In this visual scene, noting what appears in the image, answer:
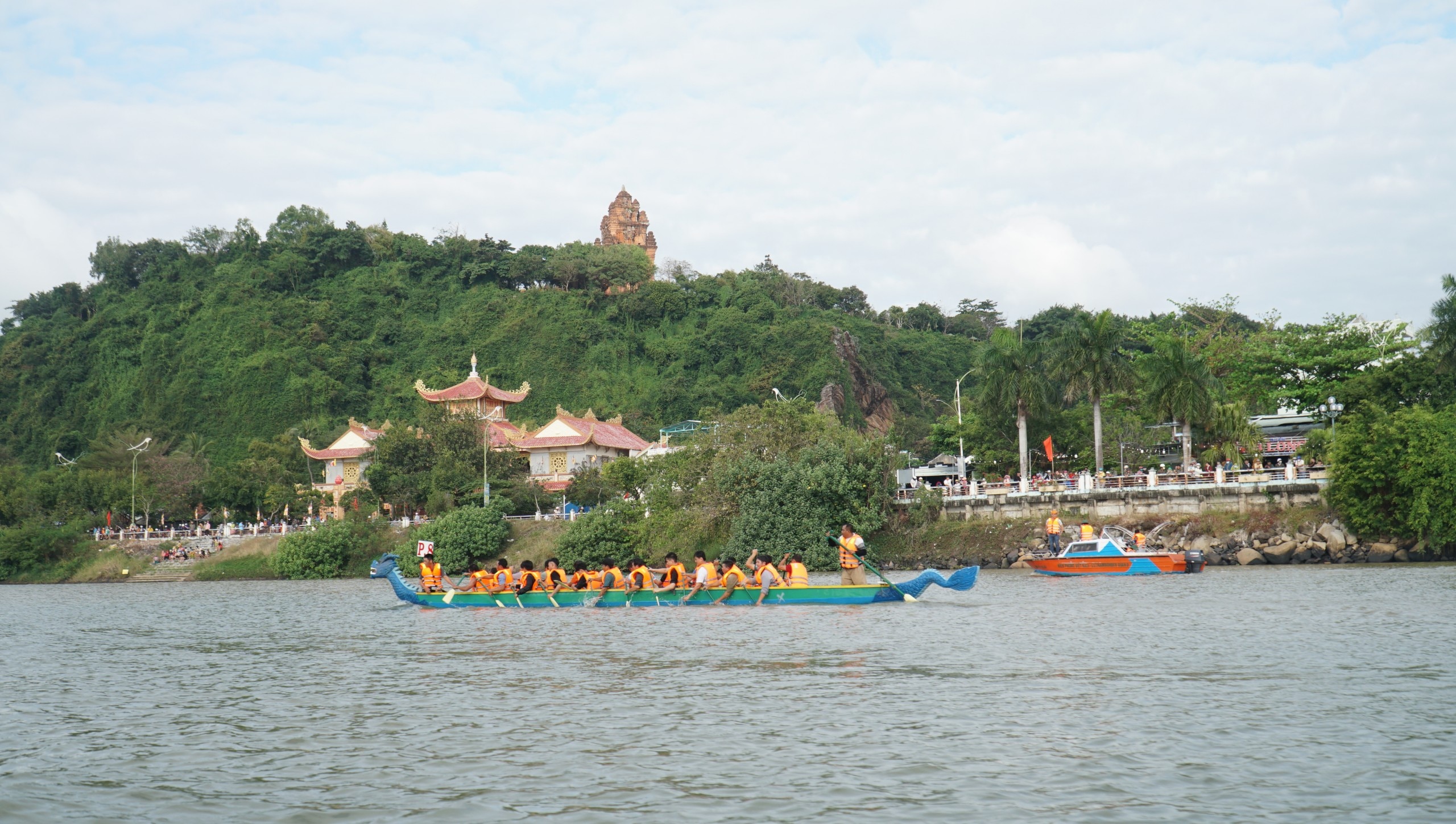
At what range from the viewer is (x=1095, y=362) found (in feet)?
158

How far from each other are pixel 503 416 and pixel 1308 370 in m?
52.4

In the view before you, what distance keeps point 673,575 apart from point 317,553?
36.2 metres

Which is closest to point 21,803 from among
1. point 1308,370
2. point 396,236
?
point 1308,370

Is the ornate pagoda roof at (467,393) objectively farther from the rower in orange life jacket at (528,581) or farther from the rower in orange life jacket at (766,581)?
the rower in orange life jacket at (766,581)

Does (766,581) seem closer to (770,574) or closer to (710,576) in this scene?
(770,574)

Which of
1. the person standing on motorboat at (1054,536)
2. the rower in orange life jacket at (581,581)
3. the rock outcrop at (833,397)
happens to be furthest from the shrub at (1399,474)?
the rock outcrop at (833,397)

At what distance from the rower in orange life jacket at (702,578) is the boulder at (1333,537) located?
22809 millimetres

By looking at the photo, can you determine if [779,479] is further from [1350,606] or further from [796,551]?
[1350,606]

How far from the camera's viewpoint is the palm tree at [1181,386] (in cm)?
4644

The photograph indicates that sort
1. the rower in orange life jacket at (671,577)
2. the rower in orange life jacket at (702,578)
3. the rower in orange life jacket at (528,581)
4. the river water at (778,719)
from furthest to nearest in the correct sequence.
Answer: the rower in orange life jacket at (528,581), the rower in orange life jacket at (671,577), the rower in orange life jacket at (702,578), the river water at (778,719)

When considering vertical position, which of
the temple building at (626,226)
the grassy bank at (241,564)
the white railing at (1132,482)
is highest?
the temple building at (626,226)

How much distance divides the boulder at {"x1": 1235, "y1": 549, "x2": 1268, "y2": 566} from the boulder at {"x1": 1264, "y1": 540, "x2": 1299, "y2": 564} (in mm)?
170

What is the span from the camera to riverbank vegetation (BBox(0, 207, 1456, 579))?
4681 centimetres

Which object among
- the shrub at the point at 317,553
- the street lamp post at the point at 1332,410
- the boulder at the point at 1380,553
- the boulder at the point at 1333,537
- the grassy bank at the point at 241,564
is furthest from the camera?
the grassy bank at the point at 241,564
